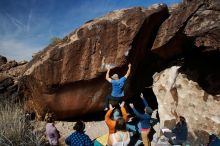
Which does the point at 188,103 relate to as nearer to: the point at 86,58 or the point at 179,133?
the point at 179,133

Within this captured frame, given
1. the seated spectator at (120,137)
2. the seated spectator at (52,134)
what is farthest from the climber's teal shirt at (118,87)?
the seated spectator at (120,137)

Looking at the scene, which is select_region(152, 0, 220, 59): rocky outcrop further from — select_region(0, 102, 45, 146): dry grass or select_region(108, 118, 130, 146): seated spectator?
select_region(0, 102, 45, 146): dry grass

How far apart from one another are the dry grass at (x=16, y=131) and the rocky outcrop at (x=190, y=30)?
13.6ft

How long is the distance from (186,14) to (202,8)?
1.46 feet

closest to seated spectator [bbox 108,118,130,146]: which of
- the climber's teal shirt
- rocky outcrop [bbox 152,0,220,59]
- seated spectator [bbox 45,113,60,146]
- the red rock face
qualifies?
seated spectator [bbox 45,113,60,146]

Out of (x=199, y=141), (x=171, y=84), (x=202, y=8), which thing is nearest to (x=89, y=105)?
(x=171, y=84)

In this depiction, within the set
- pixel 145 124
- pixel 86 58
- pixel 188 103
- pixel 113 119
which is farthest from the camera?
pixel 86 58

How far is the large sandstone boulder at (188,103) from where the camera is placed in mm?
9424

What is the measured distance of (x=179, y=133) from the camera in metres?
9.05

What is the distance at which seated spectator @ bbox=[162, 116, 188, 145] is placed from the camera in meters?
8.94

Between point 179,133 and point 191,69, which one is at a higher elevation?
point 191,69

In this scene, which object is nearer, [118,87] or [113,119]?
[113,119]

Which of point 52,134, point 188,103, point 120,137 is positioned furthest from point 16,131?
point 188,103

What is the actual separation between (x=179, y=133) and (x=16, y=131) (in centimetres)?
390
